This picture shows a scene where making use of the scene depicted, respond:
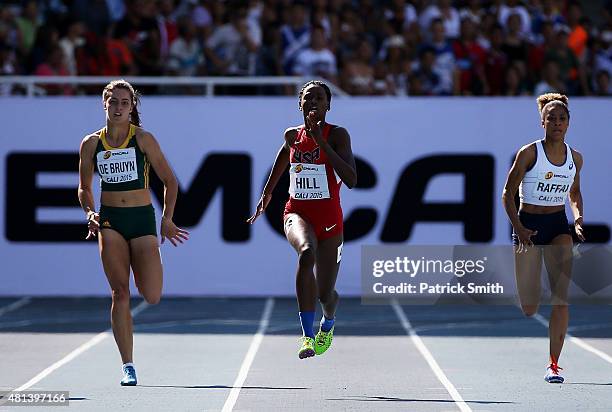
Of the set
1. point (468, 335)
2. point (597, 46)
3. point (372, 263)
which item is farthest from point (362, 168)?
point (597, 46)

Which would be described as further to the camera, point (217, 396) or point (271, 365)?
point (271, 365)

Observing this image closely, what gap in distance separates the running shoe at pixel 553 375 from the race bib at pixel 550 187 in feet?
A: 3.93

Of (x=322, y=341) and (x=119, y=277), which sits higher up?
(x=119, y=277)

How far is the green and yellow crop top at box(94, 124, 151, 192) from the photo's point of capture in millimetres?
9281

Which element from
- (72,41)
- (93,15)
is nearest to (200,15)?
(93,15)

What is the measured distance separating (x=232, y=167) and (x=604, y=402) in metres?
8.79

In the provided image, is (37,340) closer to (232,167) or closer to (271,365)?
(271,365)

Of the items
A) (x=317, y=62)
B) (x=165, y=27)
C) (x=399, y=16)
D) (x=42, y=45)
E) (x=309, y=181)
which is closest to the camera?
(x=309, y=181)

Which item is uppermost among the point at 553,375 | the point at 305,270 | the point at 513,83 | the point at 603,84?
the point at 305,270

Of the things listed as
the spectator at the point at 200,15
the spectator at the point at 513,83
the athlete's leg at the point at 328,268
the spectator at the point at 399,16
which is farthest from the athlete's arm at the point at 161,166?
the spectator at the point at 399,16

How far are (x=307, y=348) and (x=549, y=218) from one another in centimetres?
200

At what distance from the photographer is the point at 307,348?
364 inches

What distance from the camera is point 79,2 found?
18688 millimetres

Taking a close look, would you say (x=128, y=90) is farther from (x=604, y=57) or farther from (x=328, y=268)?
(x=604, y=57)
